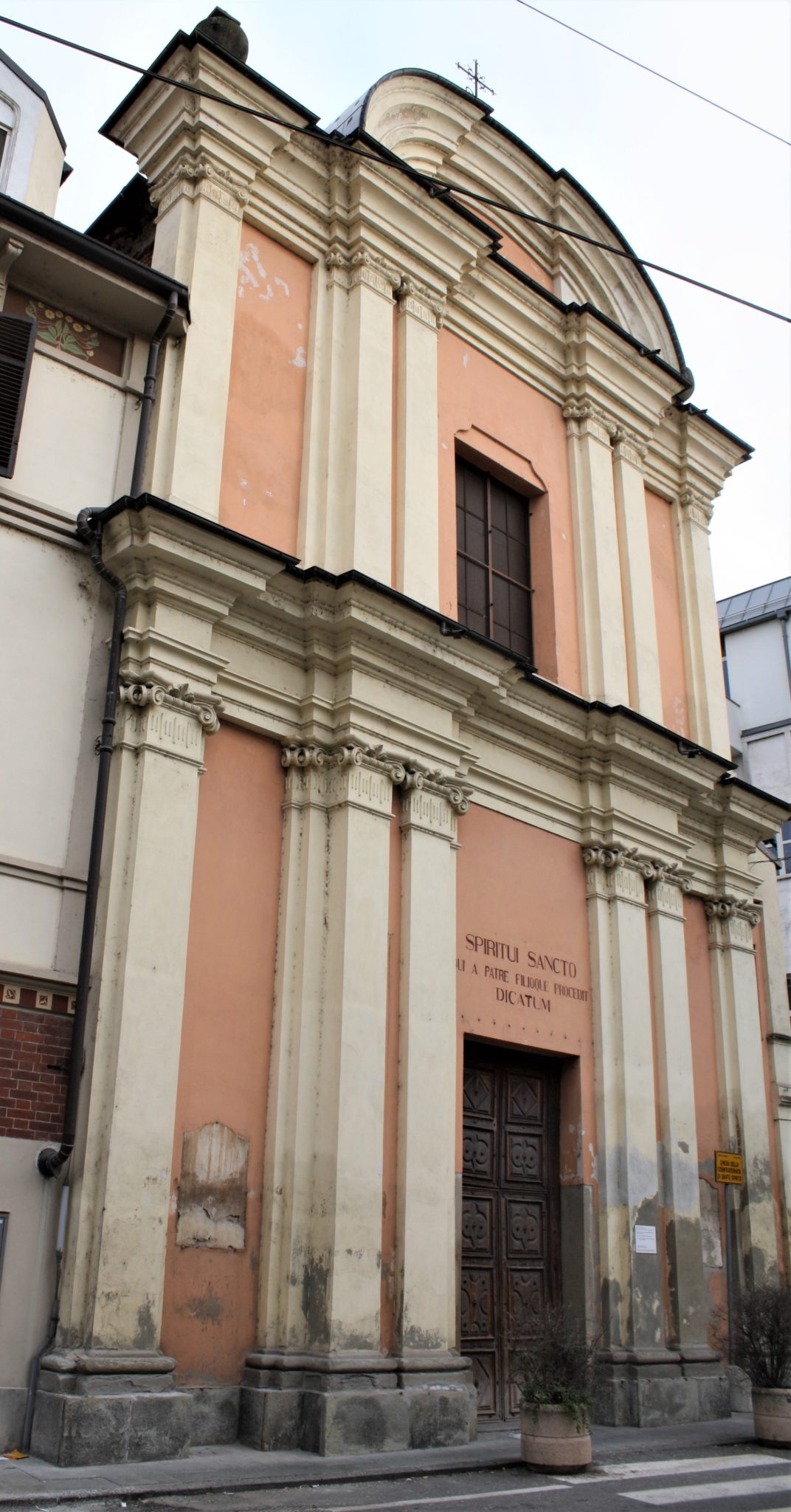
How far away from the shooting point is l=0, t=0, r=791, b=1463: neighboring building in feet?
28.7

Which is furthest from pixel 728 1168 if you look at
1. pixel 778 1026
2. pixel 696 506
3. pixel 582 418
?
pixel 582 418

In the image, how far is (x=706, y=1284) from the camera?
12.7 m

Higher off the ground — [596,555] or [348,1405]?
[596,555]

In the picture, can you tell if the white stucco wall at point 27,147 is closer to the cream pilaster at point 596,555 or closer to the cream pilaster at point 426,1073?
the cream pilaster at point 426,1073

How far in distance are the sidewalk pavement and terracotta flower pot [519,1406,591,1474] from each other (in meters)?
0.28

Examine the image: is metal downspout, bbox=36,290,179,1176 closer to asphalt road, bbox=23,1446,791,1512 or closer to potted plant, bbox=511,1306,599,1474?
asphalt road, bbox=23,1446,791,1512

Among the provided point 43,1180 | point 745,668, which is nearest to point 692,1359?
point 43,1180

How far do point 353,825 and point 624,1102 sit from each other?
163 inches

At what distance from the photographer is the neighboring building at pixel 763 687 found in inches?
1172

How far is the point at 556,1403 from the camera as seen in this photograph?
8.62 m

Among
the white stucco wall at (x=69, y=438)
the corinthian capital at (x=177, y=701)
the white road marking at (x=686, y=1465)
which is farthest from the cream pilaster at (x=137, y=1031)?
the white road marking at (x=686, y=1465)

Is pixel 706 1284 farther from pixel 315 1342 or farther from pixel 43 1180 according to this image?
pixel 43 1180

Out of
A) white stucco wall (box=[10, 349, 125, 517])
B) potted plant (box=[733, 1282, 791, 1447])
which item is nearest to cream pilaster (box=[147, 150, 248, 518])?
white stucco wall (box=[10, 349, 125, 517])

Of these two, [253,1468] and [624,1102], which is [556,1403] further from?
[624,1102]
